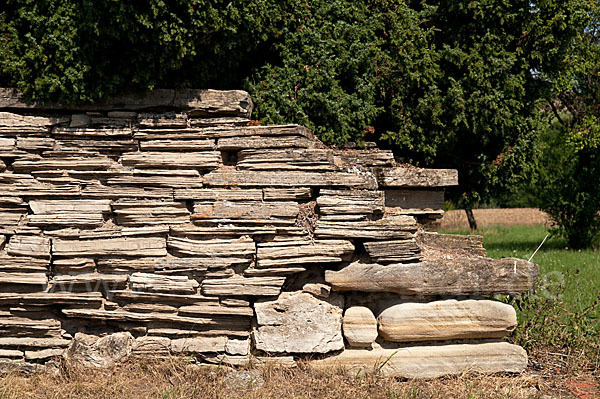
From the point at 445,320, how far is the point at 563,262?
281 inches

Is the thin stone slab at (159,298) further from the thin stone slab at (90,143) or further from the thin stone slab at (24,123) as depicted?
the thin stone slab at (24,123)

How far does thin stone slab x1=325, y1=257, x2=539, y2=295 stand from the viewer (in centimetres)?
487

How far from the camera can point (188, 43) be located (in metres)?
4.84

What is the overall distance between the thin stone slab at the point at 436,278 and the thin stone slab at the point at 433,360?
1.65 feet

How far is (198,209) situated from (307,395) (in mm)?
1829

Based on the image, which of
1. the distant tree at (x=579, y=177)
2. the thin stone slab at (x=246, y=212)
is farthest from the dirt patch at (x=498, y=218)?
the thin stone slab at (x=246, y=212)

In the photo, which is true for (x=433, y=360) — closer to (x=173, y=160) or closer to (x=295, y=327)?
(x=295, y=327)

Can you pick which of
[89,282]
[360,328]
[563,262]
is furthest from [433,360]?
[563,262]

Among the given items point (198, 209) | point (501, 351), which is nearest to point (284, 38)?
point (198, 209)

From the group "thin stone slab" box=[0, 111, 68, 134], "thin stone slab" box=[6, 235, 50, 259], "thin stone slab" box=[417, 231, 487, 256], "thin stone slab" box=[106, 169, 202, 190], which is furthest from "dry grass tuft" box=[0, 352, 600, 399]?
"thin stone slab" box=[0, 111, 68, 134]

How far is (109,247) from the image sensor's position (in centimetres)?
489

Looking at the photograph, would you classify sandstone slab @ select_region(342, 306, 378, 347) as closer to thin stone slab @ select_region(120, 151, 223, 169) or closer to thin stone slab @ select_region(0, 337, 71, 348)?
thin stone slab @ select_region(120, 151, 223, 169)

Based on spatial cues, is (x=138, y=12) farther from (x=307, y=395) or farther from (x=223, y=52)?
(x=307, y=395)

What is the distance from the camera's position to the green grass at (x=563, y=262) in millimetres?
7148
